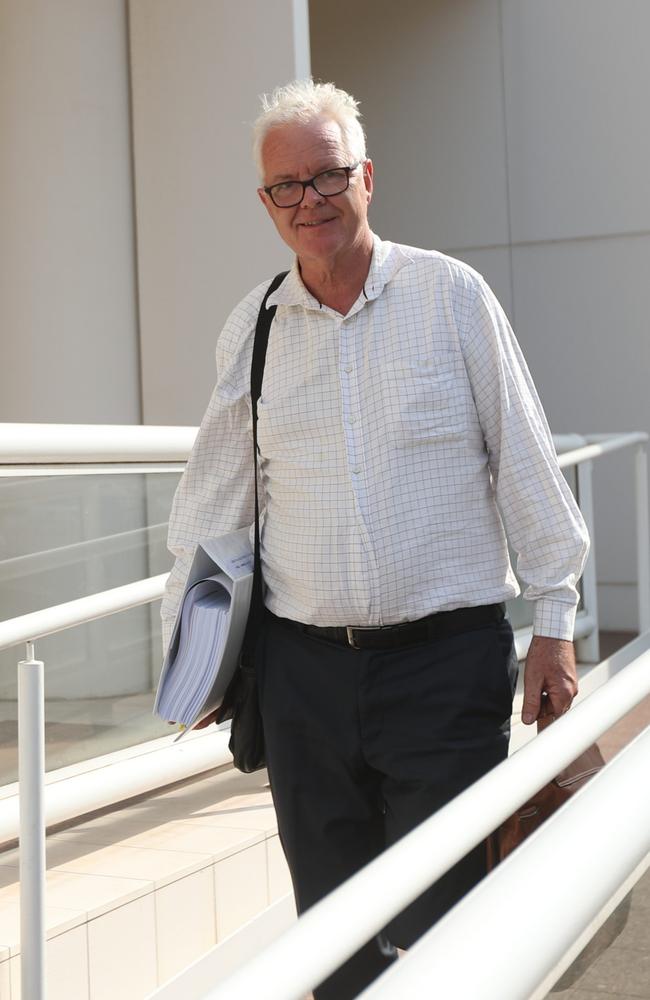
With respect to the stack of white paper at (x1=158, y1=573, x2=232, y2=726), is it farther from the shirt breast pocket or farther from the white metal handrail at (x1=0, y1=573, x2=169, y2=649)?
the shirt breast pocket

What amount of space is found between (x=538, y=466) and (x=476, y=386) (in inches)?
6.4

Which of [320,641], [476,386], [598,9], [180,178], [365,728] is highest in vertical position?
[598,9]

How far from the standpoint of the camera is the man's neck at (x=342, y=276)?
2062 millimetres

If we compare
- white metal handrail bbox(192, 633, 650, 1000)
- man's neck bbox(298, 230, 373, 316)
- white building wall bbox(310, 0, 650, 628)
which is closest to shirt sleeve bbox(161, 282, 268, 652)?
man's neck bbox(298, 230, 373, 316)

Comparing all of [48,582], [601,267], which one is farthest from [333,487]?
[601,267]

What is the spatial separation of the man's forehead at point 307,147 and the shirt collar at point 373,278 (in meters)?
0.16

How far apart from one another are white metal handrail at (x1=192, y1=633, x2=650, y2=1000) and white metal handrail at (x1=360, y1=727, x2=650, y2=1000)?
0.06 meters

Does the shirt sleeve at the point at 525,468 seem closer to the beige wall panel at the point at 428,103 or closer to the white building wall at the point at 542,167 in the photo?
the white building wall at the point at 542,167

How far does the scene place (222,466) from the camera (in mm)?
2279

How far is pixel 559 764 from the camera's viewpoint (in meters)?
1.08

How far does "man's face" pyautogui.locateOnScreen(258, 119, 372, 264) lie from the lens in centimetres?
201

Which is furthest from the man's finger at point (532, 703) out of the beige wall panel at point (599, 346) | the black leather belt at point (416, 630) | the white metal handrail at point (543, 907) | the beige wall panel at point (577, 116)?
the beige wall panel at point (577, 116)

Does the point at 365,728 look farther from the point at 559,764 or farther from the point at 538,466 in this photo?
the point at 559,764

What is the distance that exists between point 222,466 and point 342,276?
16.8 inches
